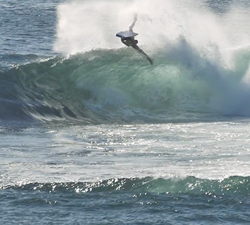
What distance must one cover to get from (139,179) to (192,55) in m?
15.4

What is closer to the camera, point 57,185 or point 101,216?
point 101,216

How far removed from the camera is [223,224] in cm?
1697

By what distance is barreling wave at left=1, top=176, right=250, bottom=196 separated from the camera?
62.7 feet

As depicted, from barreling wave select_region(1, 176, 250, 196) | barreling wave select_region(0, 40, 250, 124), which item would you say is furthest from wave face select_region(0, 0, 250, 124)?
barreling wave select_region(1, 176, 250, 196)

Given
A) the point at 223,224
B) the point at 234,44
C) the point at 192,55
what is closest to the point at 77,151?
the point at 223,224

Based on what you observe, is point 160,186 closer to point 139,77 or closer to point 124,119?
point 124,119

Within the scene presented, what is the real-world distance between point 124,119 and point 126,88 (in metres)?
3.50

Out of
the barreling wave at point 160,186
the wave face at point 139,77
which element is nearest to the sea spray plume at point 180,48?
the wave face at point 139,77

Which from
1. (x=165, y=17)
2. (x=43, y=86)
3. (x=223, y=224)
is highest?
(x=165, y=17)

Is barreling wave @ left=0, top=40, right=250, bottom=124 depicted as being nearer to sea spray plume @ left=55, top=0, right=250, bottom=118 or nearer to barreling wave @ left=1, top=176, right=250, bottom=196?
sea spray plume @ left=55, top=0, right=250, bottom=118

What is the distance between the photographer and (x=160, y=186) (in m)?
19.4

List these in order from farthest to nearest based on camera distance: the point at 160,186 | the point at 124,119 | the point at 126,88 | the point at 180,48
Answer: the point at 180,48, the point at 126,88, the point at 124,119, the point at 160,186

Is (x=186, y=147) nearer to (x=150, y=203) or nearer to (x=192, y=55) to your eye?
(x=150, y=203)

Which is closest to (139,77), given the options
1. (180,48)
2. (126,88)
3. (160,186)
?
(126,88)
